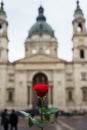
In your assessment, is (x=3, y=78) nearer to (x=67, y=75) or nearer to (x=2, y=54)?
(x=2, y=54)

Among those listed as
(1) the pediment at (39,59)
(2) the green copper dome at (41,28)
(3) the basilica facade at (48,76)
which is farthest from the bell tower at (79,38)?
(2) the green copper dome at (41,28)

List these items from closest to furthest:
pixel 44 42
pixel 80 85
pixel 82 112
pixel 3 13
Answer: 1. pixel 82 112
2. pixel 80 85
3. pixel 3 13
4. pixel 44 42

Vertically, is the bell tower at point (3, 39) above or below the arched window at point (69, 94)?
above

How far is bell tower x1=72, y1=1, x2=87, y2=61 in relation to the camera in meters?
50.2

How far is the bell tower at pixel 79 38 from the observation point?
1975 inches

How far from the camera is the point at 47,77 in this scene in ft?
163

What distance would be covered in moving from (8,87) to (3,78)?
1.66 metres

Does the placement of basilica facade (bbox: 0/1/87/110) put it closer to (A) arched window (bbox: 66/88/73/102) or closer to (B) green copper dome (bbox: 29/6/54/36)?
(A) arched window (bbox: 66/88/73/102)

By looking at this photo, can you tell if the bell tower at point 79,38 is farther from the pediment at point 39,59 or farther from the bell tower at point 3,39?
the bell tower at point 3,39

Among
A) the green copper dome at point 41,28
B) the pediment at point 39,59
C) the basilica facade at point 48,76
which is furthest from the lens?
the green copper dome at point 41,28

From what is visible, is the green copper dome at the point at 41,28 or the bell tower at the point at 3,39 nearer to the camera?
the bell tower at the point at 3,39

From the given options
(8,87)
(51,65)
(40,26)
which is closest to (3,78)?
(8,87)

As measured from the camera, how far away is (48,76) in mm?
49469

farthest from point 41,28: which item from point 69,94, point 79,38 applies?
point 69,94
